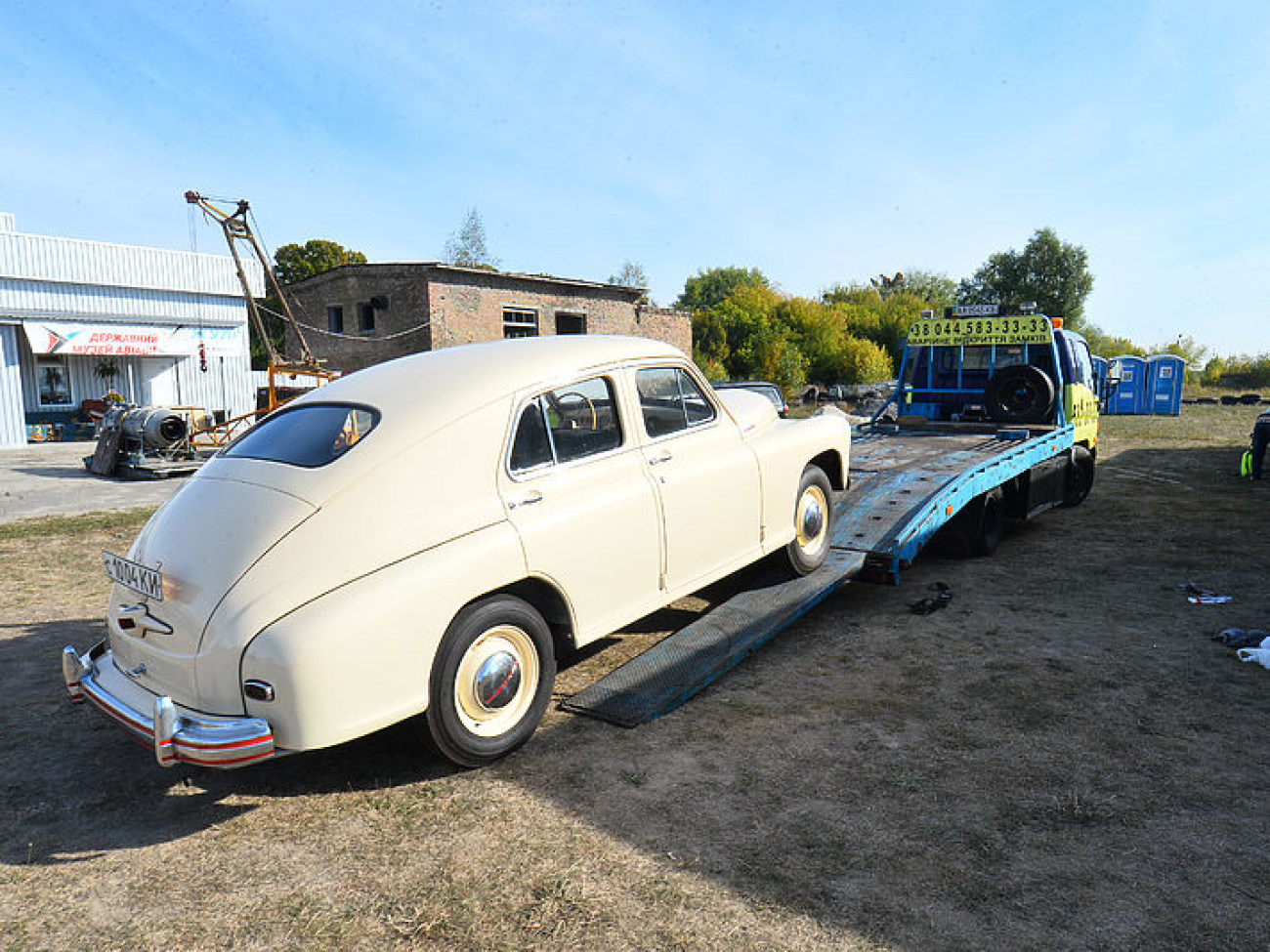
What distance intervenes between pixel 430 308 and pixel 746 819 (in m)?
23.0

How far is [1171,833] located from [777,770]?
1517 millimetres

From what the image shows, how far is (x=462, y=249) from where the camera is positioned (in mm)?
51031

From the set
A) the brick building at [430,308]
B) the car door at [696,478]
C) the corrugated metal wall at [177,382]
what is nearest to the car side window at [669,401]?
the car door at [696,478]

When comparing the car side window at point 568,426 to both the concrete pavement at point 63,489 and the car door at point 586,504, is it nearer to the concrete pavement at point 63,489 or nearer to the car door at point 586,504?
the car door at point 586,504

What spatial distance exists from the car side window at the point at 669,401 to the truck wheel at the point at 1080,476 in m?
6.88

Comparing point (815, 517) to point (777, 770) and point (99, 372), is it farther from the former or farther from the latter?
point (99, 372)

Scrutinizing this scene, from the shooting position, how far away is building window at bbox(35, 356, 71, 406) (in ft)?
70.8

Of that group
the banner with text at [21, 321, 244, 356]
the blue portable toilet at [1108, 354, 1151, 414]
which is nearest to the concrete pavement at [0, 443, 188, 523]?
the banner with text at [21, 321, 244, 356]

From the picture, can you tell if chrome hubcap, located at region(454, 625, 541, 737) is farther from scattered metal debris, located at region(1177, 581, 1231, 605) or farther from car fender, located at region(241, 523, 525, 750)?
scattered metal debris, located at region(1177, 581, 1231, 605)

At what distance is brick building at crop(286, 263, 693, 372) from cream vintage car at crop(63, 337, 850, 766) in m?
21.2

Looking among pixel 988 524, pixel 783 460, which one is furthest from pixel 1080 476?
pixel 783 460

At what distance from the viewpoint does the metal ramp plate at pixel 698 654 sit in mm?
4031

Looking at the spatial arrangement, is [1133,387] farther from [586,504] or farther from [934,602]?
[586,504]

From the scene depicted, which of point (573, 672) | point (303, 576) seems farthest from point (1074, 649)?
point (303, 576)
